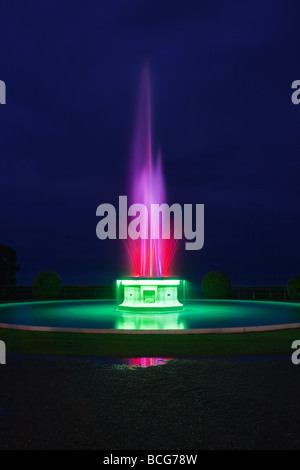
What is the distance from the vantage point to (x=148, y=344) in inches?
569

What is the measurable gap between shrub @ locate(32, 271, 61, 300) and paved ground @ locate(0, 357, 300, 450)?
2784 centimetres

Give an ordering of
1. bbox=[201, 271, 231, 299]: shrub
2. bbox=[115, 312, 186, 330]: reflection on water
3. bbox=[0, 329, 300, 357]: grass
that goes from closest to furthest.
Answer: bbox=[0, 329, 300, 357]: grass < bbox=[115, 312, 186, 330]: reflection on water < bbox=[201, 271, 231, 299]: shrub

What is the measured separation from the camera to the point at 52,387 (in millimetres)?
8898

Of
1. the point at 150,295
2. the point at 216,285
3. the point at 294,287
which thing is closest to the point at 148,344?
the point at 150,295

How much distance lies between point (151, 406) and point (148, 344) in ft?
22.9

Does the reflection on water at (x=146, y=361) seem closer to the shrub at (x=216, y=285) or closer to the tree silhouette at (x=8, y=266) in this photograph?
the shrub at (x=216, y=285)

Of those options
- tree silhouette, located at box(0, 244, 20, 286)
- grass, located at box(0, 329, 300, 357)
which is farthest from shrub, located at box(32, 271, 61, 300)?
grass, located at box(0, 329, 300, 357)

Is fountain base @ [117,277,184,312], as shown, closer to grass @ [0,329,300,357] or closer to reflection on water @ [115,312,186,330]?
reflection on water @ [115,312,186,330]

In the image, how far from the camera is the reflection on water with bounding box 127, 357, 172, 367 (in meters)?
11.2

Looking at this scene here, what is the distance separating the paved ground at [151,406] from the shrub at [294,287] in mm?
25532

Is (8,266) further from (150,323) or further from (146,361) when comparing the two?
(146,361)

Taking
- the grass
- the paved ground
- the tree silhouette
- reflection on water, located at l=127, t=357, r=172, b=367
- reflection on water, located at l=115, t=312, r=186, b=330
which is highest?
the tree silhouette

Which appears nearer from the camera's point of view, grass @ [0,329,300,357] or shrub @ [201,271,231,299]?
grass @ [0,329,300,357]
